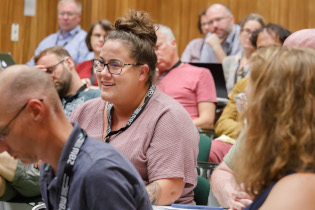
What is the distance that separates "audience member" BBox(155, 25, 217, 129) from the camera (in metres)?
3.61

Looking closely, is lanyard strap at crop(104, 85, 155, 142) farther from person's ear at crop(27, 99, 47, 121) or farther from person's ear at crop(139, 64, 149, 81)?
person's ear at crop(27, 99, 47, 121)

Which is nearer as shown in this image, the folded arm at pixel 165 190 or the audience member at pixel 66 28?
the folded arm at pixel 165 190

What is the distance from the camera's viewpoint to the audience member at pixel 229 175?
5.89ft

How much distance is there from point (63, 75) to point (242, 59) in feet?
6.30

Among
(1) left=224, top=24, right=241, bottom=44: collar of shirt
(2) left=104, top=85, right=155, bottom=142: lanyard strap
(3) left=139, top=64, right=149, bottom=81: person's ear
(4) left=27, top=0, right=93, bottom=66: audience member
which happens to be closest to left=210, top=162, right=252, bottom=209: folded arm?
(2) left=104, top=85, right=155, bottom=142: lanyard strap

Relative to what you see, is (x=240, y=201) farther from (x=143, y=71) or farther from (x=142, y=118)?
(x=143, y=71)

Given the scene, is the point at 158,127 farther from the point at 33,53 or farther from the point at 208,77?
the point at 33,53

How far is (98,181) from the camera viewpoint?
3.79 ft

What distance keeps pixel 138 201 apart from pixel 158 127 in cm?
81

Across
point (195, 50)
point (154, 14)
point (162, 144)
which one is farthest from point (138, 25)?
point (154, 14)

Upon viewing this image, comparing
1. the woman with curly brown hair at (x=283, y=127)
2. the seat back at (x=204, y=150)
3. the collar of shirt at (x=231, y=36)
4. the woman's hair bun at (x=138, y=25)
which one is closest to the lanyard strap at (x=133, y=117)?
the woman's hair bun at (x=138, y=25)

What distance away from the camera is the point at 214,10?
A: 17.3ft

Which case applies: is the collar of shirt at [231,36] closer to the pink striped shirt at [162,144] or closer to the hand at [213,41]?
the hand at [213,41]

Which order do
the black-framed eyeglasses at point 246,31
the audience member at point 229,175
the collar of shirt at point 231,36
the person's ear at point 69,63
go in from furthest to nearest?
the collar of shirt at point 231,36
the black-framed eyeglasses at point 246,31
the person's ear at point 69,63
the audience member at point 229,175
